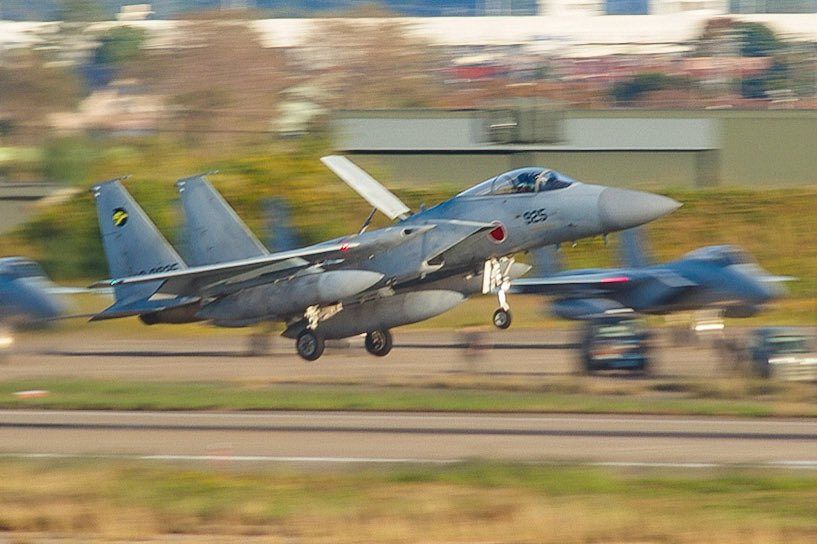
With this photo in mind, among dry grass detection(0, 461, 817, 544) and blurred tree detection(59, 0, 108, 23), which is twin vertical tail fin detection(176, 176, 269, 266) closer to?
dry grass detection(0, 461, 817, 544)

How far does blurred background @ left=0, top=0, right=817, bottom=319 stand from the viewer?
3550cm

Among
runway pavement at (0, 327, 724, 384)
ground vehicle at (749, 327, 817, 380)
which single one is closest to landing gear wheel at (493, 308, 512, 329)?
runway pavement at (0, 327, 724, 384)

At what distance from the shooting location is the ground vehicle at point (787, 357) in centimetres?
1831

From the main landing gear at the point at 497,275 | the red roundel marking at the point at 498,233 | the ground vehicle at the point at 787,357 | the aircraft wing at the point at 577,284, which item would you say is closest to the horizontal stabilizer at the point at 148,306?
the main landing gear at the point at 497,275

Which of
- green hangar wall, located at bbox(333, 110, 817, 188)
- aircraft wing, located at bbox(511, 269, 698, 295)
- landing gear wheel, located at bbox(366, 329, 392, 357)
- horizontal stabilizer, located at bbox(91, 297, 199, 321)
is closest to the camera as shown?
horizontal stabilizer, located at bbox(91, 297, 199, 321)

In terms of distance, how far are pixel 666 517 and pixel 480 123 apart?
31229 millimetres

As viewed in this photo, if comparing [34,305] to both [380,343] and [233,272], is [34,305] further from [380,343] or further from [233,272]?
[380,343]

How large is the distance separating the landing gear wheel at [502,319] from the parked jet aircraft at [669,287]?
188 cm

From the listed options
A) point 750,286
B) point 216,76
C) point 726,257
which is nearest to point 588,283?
point 726,257

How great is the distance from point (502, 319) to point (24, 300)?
8995 millimetres

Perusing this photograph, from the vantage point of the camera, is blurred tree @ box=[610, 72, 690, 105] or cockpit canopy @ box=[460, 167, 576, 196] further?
blurred tree @ box=[610, 72, 690, 105]

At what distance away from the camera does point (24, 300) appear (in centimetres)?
2341

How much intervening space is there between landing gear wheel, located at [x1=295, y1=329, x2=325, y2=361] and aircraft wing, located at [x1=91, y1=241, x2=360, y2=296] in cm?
112

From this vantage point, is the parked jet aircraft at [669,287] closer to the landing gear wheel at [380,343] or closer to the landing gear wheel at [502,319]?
the landing gear wheel at [502,319]
